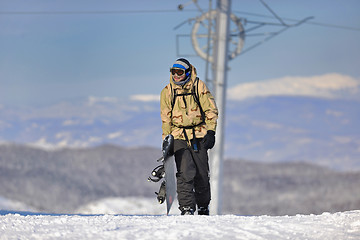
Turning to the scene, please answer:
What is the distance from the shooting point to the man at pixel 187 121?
27.0 feet

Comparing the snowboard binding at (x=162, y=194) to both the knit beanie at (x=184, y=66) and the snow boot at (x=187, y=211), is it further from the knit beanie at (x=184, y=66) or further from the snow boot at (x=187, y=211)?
the knit beanie at (x=184, y=66)

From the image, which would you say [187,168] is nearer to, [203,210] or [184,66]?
[203,210]

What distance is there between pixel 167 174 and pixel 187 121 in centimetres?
83

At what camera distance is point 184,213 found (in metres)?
8.27

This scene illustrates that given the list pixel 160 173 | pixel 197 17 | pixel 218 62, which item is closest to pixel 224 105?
pixel 218 62

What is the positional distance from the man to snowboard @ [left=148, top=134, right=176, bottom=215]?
0.12 meters

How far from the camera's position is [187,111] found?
8.24 m

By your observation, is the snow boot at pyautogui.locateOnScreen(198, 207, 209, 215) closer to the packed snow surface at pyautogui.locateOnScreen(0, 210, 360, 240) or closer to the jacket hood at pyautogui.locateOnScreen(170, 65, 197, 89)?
the packed snow surface at pyautogui.locateOnScreen(0, 210, 360, 240)

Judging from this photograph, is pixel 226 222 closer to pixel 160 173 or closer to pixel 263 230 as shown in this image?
pixel 263 230

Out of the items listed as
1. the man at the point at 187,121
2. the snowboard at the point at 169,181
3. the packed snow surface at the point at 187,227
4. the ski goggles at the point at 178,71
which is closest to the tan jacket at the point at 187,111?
the man at the point at 187,121

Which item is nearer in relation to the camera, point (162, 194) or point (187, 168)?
point (187, 168)

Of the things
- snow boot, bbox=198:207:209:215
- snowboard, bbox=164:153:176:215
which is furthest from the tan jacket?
snow boot, bbox=198:207:209:215

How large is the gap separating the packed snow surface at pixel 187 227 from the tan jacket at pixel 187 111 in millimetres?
1266

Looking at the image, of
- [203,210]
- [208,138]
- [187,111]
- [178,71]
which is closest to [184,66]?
[178,71]
